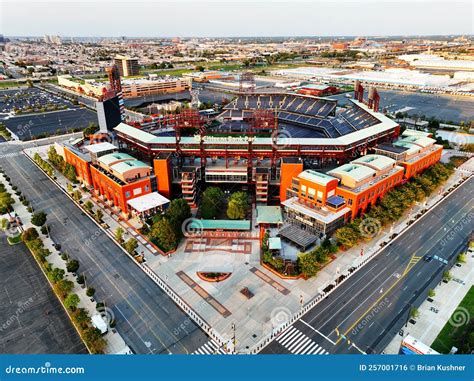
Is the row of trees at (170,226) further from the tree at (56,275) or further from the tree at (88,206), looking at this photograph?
the tree at (88,206)

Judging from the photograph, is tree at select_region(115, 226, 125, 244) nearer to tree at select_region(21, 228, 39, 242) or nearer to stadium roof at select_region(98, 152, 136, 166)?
tree at select_region(21, 228, 39, 242)

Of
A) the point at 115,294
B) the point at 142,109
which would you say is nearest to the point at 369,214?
the point at 115,294

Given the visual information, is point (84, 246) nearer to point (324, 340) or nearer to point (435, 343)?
point (324, 340)

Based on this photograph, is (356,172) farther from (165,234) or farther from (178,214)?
(165,234)

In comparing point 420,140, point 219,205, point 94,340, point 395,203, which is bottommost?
point 94,340

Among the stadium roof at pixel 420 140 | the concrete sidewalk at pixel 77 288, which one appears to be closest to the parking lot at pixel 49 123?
the concrete sidewalk at pixel 77 288

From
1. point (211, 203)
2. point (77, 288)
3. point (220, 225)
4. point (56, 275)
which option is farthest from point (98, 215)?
point (220, 225)

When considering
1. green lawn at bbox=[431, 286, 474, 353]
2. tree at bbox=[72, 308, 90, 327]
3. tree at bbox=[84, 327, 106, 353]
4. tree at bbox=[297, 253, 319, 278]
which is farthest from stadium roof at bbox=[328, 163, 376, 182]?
tree at bbox=[72, 308, 90, 327]
